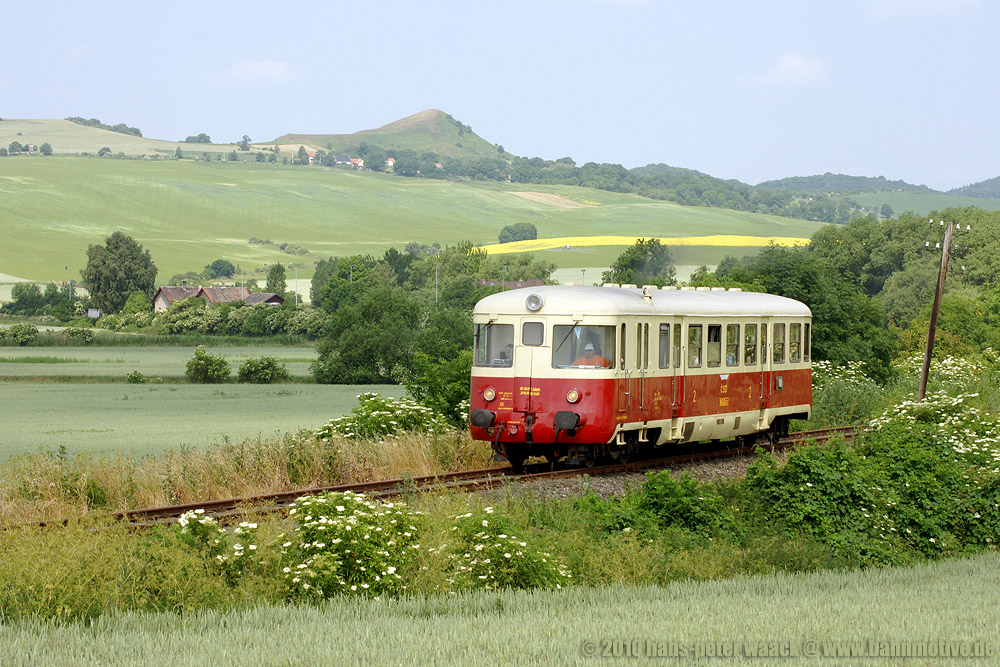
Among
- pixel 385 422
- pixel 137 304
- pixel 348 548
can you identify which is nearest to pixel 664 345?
pixel 385 422

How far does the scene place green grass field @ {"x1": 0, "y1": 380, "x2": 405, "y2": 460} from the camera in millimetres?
31417

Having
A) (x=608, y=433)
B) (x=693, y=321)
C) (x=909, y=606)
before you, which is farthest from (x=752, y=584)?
(x=693, y=321)

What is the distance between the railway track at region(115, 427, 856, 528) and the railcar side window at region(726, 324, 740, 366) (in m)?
1.94

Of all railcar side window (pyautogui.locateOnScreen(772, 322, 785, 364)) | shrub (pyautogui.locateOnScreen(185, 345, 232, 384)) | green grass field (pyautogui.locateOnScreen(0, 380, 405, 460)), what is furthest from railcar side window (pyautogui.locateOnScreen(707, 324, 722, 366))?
shrub (pyautogui.locateOnScreen(185, 345, 232, 384))

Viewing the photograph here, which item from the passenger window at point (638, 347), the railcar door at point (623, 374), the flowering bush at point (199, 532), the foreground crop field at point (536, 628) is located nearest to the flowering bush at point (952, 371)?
the passenger window at point (638, 347)

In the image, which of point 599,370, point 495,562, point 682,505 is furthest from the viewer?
point 599,370

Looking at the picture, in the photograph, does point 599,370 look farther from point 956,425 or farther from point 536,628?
point 536,628

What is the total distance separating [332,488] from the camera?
56.6 ft

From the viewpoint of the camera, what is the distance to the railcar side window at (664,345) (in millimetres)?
20078

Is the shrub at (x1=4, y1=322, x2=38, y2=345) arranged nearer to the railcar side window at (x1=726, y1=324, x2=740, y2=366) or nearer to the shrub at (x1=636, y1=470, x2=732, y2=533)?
the railcar side window at (x1=726, y1=324, x2=740, y2=366)

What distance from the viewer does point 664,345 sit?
2019cm

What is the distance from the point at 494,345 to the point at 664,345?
2.98m

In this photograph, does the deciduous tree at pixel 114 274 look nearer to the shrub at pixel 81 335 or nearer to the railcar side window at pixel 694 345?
the shrub at pixel 81 335

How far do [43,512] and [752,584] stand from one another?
32.1ft
